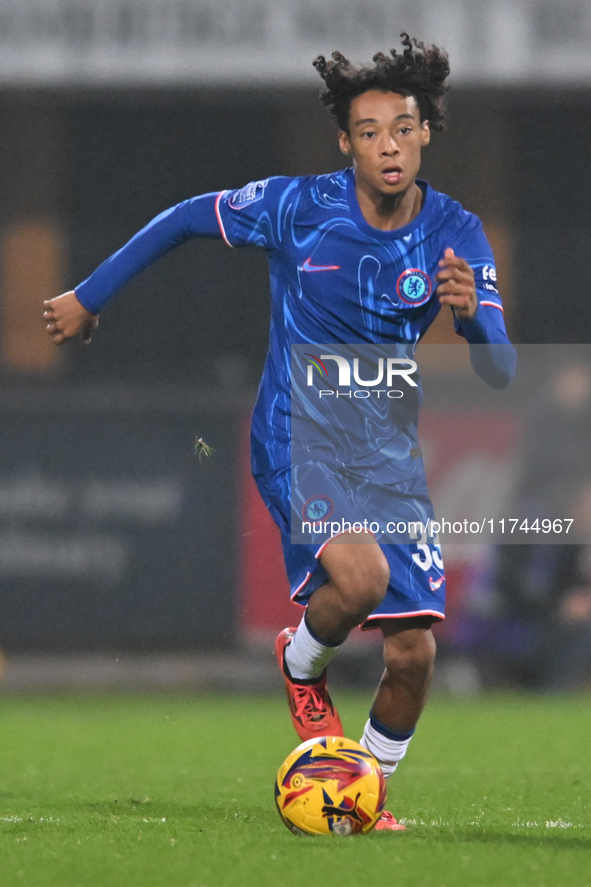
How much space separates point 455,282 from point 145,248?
1.15 metres

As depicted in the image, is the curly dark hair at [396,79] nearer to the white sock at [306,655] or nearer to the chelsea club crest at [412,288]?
the chelsea club crest at [412,288]

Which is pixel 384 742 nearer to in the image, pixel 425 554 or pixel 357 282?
pixel 425 554

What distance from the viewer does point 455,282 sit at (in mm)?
4570

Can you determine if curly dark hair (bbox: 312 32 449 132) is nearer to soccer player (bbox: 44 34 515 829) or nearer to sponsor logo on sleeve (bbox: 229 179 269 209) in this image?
soccer player (bbox: 44 34 515 829)

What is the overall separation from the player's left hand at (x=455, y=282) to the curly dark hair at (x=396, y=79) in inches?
30.2

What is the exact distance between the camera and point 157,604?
1140 cm

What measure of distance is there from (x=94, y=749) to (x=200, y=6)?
27.6 feet

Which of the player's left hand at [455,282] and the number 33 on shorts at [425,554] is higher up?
the player's left hand at [455,282]

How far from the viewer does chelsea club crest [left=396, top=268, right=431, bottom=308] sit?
5.02 m

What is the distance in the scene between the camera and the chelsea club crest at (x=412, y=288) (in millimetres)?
5023

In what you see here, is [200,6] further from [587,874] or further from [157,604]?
[587,874]

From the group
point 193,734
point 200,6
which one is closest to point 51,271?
point 200,6

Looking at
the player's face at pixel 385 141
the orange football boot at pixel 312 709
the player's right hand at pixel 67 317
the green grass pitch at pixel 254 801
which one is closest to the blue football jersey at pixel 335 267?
the player's face at pixel 385 141

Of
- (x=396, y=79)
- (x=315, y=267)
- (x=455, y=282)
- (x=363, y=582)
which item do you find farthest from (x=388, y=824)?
(x=396, y=79)
